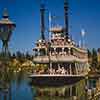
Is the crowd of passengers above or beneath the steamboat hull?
above

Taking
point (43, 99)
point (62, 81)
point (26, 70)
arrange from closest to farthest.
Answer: point (43, 99) < point (62, 81) < point (26, 70)

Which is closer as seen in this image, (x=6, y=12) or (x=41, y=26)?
(x=6, y=12)

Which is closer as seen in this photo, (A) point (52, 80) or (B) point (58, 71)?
(A) point (52, 80)

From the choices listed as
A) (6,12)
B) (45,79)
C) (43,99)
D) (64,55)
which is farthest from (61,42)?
(6,12)

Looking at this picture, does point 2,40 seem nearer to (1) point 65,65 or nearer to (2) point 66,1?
(1) point 65,65

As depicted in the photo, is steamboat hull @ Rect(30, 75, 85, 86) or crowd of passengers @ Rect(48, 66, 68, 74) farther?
crowd of passengers @ Rect(48, 66, 68, 74)

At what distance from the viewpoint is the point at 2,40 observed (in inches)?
909

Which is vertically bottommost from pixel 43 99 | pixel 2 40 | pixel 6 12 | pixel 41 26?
pixel 43 99

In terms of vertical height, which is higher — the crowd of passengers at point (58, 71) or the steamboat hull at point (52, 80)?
the crowd of passengers at point (58, 71)

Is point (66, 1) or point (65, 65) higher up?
point (66, 1)

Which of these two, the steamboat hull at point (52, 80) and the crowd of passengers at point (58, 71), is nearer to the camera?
the steamboat hull at point (52, 80)

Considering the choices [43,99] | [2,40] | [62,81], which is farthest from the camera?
[62,81]

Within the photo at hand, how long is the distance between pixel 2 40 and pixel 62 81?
28277mm

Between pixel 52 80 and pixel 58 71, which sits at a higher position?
pixel 58 71
